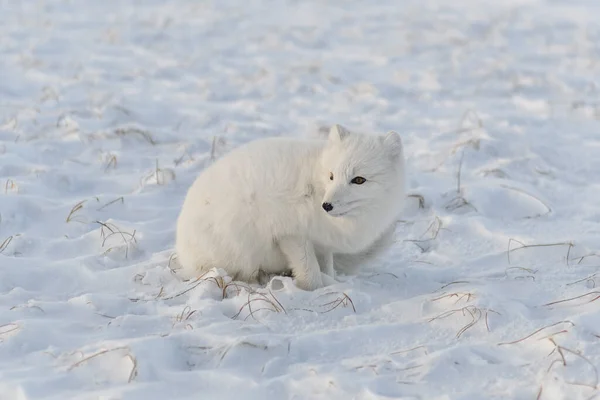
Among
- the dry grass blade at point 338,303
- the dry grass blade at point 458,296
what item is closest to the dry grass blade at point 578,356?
the dry grass blade at point 458,296

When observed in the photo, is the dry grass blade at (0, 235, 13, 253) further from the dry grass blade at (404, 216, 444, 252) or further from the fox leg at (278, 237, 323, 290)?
the dry grass blade at (404, 216, 444, 252)

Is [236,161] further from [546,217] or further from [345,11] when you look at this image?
[345,11]

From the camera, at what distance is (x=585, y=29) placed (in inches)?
401

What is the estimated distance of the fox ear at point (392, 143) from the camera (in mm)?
3730

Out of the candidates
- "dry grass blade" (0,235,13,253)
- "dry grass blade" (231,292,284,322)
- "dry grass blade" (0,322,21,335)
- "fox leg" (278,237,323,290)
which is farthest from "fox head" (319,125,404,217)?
"dry grass blade" (0,235,13,253)

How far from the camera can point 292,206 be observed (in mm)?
3656

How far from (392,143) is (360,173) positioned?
280 mm

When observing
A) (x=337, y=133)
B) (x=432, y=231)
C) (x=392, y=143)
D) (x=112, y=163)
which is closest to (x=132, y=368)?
(x=337, y=133)

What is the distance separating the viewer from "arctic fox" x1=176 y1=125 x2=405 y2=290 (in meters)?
3.65

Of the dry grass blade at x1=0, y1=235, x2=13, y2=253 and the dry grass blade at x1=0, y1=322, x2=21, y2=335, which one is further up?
the dry grass blade at x1=0, y1=322, x2=21, y2=335

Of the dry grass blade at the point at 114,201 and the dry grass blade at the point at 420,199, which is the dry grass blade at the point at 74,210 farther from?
the dry grass blade at the point at 420,199

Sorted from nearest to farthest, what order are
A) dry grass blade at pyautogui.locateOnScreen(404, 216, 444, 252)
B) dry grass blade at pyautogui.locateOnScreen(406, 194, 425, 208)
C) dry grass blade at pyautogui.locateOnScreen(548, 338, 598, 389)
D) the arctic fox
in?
dry grass blade at pyautogui.locateOnScreen(548, 338, 598, 389) → the arctic fox → dry grass blade at pyautogui.locateOnScreen(404, 216, 444, 252) → dry grass blade at pyautogui.locateOnScreen(406, 194, 425, 208)

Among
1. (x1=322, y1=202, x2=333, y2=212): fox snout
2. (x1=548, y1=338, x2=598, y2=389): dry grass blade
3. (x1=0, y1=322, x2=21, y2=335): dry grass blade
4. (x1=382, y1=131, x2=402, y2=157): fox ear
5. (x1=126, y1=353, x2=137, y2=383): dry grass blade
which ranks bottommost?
(x1=0, y1=322, x2=21, y2=335): dry grass blade

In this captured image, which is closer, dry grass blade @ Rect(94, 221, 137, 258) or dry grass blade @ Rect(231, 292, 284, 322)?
dry grass blade @ Rect(231, 292, 284, 322)
